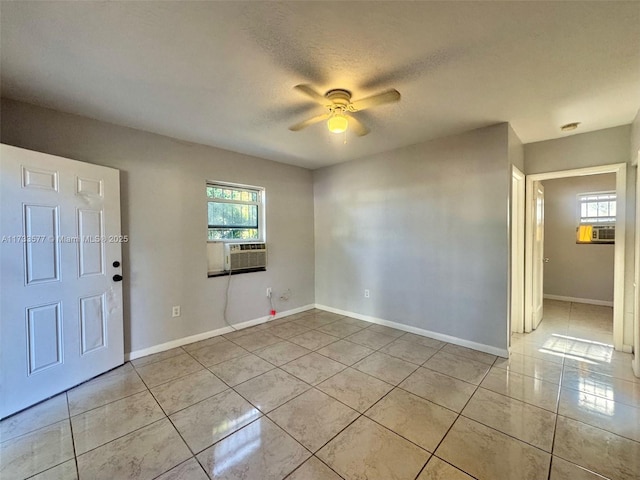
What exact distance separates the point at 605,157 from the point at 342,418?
3.84 m

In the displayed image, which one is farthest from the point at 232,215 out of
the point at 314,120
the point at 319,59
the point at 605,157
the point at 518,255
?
the point at 605,157

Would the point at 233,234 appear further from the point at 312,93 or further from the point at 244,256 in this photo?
the point at 312,93

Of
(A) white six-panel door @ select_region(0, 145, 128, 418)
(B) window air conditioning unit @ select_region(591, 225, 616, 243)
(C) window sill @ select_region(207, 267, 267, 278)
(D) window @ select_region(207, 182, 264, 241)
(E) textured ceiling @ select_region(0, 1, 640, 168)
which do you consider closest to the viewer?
(E) textured ceiling @ select_region(0, 1, 640, 168)

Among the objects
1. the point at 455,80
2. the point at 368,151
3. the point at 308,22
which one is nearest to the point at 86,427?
the point at 308,22

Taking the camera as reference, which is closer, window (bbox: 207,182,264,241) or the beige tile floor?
the beige tile floor

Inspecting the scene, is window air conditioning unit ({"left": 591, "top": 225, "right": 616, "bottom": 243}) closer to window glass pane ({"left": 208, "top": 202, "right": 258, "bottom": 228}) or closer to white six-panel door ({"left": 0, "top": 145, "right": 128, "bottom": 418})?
window glass pane ({"left": 208, "top": 202, "right": 258, "bottom": 228})

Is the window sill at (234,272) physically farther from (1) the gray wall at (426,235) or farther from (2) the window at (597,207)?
(2) the window at (597,207)

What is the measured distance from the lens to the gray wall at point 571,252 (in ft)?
15.3

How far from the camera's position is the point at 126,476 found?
1.46 meters

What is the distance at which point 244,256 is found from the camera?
375 centimetres

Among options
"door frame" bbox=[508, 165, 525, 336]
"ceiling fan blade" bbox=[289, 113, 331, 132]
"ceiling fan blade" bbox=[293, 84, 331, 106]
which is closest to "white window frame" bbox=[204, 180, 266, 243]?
"ceiling fan blade" bbox=[289, 113, 331, 132]

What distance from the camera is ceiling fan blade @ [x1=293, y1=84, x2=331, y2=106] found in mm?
1834

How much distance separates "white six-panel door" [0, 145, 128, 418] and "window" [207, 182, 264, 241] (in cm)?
111

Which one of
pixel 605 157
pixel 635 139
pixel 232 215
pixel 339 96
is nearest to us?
pixel 339 96
